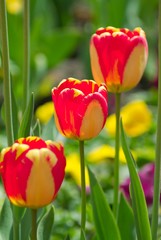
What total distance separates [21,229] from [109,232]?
151 millimetres

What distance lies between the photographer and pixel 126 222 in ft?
5.03

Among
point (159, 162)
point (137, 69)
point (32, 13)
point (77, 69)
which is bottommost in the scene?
point (77, 69)

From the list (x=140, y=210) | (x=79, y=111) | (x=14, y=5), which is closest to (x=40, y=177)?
(x=79, y=111)

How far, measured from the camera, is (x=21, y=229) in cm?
140

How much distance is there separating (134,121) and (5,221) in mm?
1365

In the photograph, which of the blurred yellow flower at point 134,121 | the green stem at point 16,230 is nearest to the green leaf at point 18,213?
the green stem at point 16,230

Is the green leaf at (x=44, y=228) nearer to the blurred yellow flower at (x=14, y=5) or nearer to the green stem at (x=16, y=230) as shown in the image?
the green stem at (x=16, y=230)

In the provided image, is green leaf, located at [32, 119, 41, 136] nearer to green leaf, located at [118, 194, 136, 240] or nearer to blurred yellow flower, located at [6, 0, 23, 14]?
green leaf, located at [118, 194, 136, 240]

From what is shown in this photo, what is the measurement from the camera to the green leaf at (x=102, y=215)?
4.52 feet

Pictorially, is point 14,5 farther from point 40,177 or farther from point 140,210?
point 40,177

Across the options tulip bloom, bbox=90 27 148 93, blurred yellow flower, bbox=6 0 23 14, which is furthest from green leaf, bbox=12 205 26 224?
blurred yellow flower, bbox=6 0 23 14

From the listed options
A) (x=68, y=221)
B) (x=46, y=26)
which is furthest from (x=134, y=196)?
(x=46, y=26)

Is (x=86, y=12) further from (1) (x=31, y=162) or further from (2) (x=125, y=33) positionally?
(1) (x=31, y=162)

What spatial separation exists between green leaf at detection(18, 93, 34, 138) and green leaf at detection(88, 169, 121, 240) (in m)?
0.15
